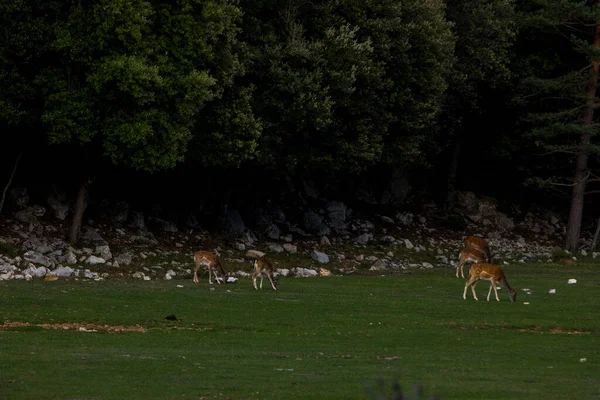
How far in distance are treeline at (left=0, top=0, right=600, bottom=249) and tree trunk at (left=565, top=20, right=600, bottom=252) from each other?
86mm

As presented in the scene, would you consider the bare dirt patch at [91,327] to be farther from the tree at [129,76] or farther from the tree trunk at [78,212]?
the tree trunk at [78,212]

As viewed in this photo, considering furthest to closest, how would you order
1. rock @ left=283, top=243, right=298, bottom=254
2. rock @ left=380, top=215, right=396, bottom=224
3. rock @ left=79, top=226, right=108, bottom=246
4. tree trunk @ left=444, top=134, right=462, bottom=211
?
1. tree trunk @ left=444, top=134, right=462, bottom=211
2. rock @ left=380, top=215, right=396, bottom=224
3. rock @ left=283, top=243, right=298, bottom=254
4. rock @ left=79, top=226, right=108, bottom=246

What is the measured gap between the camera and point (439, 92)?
56219 millimetres

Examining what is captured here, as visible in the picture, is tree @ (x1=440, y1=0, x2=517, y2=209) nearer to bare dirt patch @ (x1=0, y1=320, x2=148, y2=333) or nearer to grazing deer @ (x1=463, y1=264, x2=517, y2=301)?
grazing deer @ (x1=463, y1=264, x2=517, y2=301)

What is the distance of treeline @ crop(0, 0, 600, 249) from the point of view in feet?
133

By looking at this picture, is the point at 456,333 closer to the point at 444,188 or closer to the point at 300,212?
the point at 300,212

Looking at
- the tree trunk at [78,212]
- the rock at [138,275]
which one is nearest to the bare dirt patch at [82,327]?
the rock at [138,275]

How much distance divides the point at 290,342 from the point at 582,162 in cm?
3936

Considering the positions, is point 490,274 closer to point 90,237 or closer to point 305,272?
point 305,272

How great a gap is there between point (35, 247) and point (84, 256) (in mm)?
1815

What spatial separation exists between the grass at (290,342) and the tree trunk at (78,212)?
7.45 metres

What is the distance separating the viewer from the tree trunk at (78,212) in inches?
1692

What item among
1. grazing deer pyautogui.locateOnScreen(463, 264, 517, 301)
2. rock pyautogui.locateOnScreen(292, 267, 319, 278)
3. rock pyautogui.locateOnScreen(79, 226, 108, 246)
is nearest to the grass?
grazing deer pyautogui.locateOnScreen(463, 264, 517, 301)

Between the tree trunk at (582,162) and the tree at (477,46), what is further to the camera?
the tree at (477,46)
